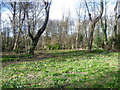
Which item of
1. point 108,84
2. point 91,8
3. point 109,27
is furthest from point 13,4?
point 109,27

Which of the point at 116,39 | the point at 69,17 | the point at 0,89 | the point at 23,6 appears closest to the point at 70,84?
the point at 0,89

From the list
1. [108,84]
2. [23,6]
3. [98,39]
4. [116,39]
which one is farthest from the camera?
[98,39]

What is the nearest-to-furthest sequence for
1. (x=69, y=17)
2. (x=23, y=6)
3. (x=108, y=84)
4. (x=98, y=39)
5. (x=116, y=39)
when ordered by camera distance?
(x=108, y=84) → (x=23, y=6) → (x=116, y=39) → (x=98, y=39) → (x=69, y=17)

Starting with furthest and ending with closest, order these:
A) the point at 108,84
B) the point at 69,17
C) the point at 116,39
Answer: the point at 69,17
the point at 116,39
the point at 108,84

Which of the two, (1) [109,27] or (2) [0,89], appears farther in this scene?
(1) [109,27]

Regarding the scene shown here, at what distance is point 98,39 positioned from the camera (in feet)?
91.1

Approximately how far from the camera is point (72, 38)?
36.1 m

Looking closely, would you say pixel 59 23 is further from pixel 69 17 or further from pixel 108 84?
pixel 108 84

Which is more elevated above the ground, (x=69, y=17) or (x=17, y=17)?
(x=69, y=17)

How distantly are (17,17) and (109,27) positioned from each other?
84.0 ft

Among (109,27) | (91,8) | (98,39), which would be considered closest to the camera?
(91,8)

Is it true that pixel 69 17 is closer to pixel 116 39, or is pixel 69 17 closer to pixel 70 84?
pixel 116 39

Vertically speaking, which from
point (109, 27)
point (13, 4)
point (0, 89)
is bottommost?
point (0, 89)

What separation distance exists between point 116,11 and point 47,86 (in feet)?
64.6
